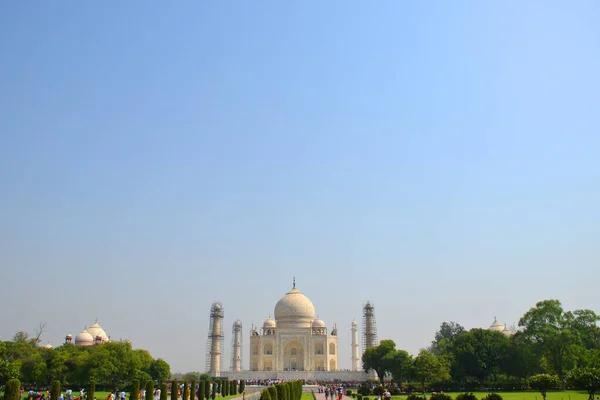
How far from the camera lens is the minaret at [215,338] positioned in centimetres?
7844

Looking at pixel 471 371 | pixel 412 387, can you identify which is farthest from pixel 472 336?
pixel 412 387

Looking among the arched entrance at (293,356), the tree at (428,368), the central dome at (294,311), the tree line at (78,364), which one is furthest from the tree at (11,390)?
the central dome at (294,311)

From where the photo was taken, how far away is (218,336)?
262ft

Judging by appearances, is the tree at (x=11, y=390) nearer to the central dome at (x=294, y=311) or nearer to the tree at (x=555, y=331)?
the tree at (x=555, y=331)

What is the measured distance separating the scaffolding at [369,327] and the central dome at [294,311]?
26.9 feet

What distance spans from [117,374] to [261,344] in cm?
3275

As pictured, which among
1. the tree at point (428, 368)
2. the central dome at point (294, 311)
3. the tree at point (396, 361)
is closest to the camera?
the tree at point (428, 368)

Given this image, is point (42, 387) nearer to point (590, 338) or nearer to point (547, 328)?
point (547, 328)

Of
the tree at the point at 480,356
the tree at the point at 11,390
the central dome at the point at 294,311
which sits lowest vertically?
the tree at the point at 11,390

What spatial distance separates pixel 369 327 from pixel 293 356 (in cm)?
1138

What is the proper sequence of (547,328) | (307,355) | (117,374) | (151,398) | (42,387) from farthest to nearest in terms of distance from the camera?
1. (307,355)
2. (42,387)
3. (117,374)
4. (547,328)
5. (151,398)

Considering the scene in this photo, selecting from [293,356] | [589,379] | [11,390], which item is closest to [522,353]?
[589,379]

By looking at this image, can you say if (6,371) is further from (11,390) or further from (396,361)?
(396,361)

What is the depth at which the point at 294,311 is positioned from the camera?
3265 inches
